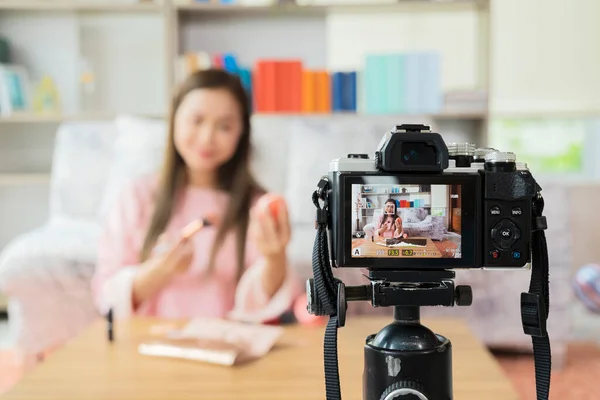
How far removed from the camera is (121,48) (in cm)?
305

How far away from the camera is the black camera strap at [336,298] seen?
0.66 metres

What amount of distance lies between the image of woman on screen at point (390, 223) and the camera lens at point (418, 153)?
43 millimetres

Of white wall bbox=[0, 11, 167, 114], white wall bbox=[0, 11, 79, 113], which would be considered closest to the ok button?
white wall bbox=[0, 11, 167, 114]

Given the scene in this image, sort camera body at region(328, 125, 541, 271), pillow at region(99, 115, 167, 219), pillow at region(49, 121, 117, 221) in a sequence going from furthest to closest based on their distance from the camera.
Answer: pillow at region(49, 121, 117, 221) < pillow at region(99, 115, 167, 219) < camera body at region(328, 125, 541, 271)

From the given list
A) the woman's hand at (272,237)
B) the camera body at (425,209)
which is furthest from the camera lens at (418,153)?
the woman's hand at (272,237)

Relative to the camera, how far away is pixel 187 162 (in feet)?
5.54

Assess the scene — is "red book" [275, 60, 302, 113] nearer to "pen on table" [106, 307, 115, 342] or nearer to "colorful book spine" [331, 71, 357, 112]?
"colorful book spine" [331, 71, 357, 112]

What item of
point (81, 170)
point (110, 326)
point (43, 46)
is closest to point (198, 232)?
point (110, 326)

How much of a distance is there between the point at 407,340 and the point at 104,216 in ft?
5.19

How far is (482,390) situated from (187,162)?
95cm

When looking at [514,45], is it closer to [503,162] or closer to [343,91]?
[343,91]

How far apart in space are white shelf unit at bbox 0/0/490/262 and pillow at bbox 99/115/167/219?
0.61 metres

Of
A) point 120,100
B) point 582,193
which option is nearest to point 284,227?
point 120,100

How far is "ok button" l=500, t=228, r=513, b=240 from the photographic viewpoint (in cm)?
67
